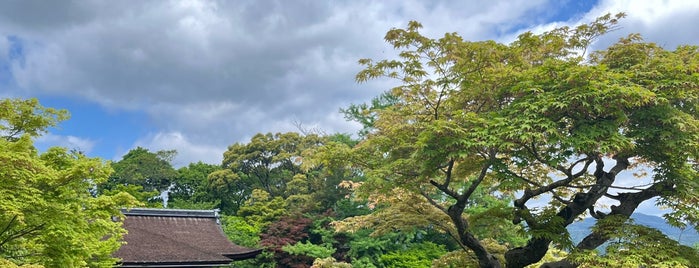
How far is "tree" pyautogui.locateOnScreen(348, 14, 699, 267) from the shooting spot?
684cm

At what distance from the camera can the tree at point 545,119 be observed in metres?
6.84

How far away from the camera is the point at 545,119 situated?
268 inches

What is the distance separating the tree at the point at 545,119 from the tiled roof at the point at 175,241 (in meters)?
4.68

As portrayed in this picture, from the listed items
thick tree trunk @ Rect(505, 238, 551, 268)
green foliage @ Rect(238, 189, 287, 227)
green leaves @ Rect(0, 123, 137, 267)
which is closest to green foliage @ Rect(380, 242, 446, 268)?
green foliage @ Rect(238, 189, 287, 227)

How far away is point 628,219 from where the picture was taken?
8055 mm

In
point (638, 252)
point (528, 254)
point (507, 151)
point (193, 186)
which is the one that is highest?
point (193, 186)

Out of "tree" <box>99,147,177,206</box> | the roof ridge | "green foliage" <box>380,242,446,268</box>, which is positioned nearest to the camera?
the roof ridge

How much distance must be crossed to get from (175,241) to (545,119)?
861 centimetres

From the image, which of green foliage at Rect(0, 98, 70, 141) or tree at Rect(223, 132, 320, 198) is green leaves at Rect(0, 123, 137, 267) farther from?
tree at Rect(223, 132, 320, 198)

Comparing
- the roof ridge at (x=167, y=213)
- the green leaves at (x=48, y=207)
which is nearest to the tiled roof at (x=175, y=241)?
the roof ridge at (x=167, y=213)

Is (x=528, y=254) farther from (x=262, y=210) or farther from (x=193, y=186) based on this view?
(x=193, y=186)

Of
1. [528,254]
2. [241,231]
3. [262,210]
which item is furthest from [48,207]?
[262,210]

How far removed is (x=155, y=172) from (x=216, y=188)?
5.53 metres

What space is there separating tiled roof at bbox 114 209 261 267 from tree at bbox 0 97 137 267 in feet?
12.4
